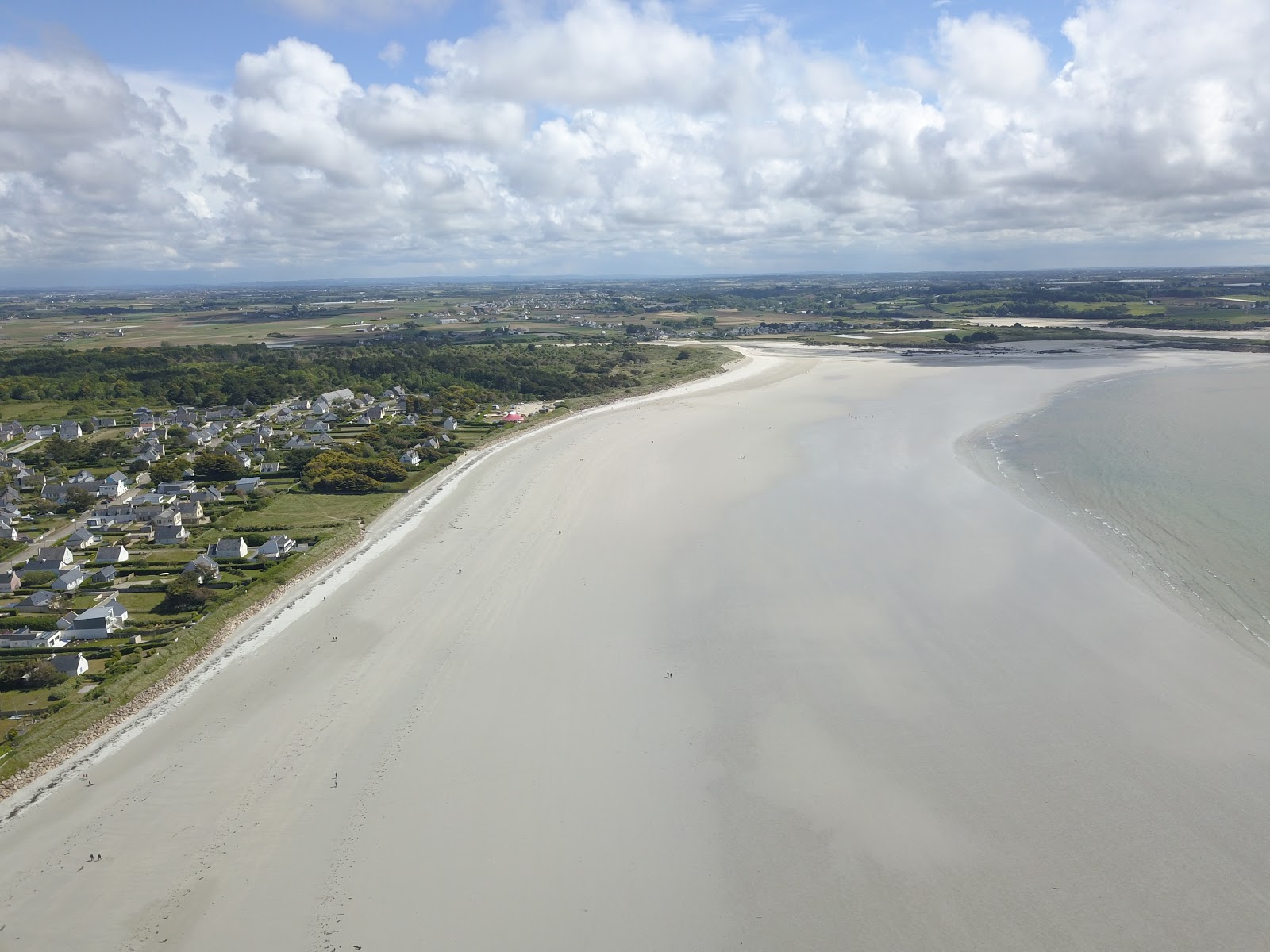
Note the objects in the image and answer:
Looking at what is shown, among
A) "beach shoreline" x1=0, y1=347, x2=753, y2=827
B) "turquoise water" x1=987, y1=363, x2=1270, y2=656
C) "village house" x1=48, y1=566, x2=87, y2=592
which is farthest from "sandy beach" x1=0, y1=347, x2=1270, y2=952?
"village house" x1=48, y1=566, x2=87, y2=592

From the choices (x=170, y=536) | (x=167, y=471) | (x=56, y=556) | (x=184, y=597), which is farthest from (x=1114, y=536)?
(x=167, y=471)

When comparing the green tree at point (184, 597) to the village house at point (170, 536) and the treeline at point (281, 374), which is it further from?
the treeline at point (281, 374)

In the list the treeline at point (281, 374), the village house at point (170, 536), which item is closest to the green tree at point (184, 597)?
the village house at point (170, 536)

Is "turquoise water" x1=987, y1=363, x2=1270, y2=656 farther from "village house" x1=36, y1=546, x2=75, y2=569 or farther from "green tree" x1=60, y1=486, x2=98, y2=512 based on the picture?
"green tree" x1=60, y1=486, x2=98, y2=512

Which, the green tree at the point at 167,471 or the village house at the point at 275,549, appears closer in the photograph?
the village house at the point at 275,549

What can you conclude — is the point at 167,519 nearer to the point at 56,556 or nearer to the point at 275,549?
the point at 56,556

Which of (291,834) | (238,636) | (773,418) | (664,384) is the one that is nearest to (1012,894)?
(291,834)
